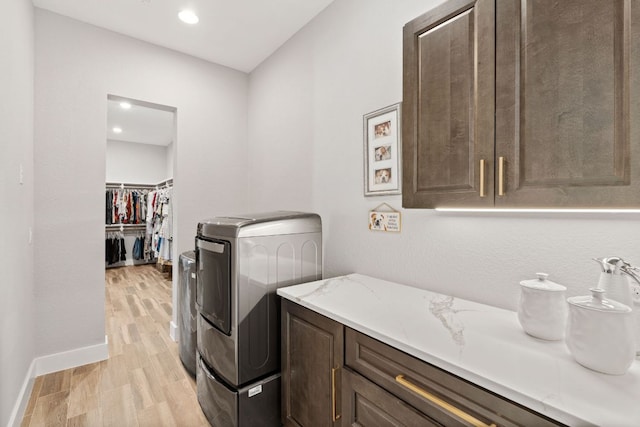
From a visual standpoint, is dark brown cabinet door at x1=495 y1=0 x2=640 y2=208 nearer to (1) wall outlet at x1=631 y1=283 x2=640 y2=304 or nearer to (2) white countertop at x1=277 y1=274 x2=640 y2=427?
(1) wall outlet at x1=631 y1=283 x2=640 y2=304

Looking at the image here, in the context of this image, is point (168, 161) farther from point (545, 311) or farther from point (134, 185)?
point (545, 311)

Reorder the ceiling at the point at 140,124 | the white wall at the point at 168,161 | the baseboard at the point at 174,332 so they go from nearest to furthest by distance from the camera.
Result: the baseboard at the point at 174,332 → the ceiling at the point at 140,124 → the white wall at the point at 168,161

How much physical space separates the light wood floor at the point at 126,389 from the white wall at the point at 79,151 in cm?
28

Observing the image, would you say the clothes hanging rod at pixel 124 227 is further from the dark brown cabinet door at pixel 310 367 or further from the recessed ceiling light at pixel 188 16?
the dark brown cabinet door at pixel 310 367

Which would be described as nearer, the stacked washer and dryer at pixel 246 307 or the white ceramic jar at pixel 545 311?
the white ceramic jar at pixel 545 311

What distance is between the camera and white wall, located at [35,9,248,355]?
2342 millimetres

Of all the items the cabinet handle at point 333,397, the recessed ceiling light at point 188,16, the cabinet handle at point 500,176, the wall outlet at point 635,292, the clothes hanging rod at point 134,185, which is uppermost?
the recessed ceiling light at point 188,16

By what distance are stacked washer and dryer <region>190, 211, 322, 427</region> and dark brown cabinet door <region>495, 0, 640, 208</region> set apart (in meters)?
1.16

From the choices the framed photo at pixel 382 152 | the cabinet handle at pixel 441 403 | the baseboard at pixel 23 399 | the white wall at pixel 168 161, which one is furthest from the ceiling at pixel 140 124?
the cabinet handle at pixel 441 403

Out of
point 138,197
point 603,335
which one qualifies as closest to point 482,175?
point 603,335

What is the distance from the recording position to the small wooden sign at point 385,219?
178 cm

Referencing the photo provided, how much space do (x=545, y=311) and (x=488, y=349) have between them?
0.24 metres

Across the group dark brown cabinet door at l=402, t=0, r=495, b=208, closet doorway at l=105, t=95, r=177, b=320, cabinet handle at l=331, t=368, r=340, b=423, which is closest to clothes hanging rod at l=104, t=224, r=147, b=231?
closet doorway at l=105, t=95, r=177, b=320

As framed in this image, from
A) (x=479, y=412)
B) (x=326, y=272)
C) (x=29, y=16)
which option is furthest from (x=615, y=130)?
(x=29, y=16)
